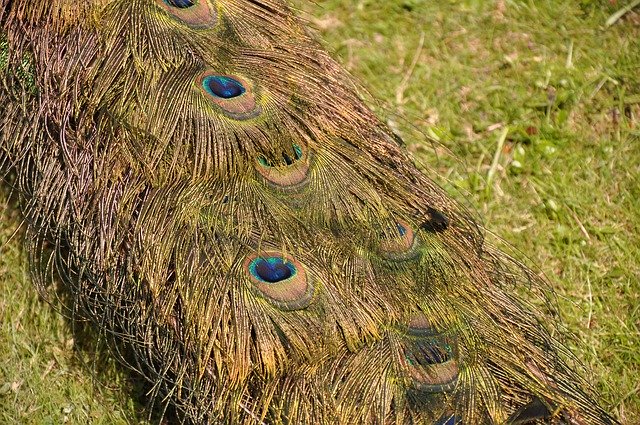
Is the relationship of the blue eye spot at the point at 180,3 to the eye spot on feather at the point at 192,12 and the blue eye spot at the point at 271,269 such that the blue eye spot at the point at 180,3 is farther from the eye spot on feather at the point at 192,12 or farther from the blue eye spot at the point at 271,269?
the blue eye spot at the point at 271,269

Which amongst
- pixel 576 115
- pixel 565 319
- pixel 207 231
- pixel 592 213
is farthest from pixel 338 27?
pixel 207 231

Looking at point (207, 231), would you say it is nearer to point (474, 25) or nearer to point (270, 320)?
point (270, 320)

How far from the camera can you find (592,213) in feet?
12.6

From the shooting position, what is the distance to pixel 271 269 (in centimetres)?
252

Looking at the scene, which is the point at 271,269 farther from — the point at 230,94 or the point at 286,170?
the point at 230,94

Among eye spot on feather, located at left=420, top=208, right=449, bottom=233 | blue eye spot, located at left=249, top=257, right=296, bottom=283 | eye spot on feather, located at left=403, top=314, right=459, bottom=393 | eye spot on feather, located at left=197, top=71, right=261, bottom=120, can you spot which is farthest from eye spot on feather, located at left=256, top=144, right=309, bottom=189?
eye spot on feather, located at left=403, top=314, right=459, bottom=393

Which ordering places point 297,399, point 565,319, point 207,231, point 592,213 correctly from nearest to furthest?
point 297,399 → point 207,231 → point 565,319 → point 592,213

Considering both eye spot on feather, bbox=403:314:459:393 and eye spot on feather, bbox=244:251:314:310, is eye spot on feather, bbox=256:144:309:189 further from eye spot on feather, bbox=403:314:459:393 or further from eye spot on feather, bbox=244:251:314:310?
eye spot on feather, bbox=403:314:459:393

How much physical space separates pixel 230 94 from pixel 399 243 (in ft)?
2.35

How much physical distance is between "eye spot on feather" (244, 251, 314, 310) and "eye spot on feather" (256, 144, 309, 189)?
26 cm

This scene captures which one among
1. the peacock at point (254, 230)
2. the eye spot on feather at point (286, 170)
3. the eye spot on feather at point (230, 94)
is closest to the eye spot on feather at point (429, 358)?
the peacock at point (254, 230)

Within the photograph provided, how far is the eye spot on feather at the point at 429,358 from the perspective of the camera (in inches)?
93.1

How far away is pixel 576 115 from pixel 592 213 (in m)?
0.61

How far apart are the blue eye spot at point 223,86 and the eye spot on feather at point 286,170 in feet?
0.81
